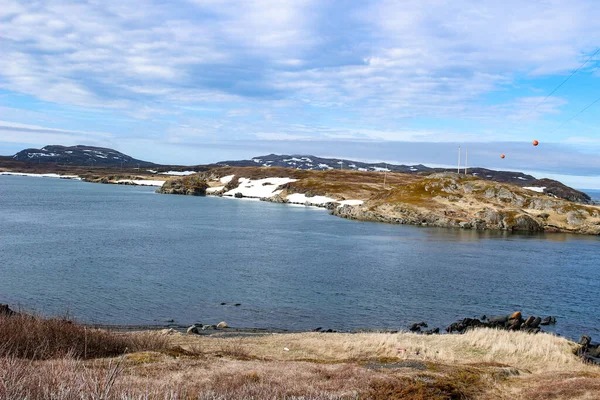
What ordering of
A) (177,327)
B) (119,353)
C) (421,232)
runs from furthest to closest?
(421,232), (177,327), (119,353)

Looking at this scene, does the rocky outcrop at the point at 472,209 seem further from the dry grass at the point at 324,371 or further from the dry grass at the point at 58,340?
the dry grass at the point at 58,340

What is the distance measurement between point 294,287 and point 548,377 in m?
30.9

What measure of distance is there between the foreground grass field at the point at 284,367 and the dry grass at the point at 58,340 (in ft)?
0.16

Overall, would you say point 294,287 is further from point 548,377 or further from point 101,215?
point 101,215

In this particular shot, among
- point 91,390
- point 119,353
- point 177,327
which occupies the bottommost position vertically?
point 177,327

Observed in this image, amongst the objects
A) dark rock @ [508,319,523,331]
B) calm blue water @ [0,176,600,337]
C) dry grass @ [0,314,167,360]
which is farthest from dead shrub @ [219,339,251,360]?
dark rock @ [508,319,523,331]

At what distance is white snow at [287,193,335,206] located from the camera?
169 meters

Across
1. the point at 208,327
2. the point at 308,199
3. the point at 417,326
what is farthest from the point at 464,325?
the point at 308,199

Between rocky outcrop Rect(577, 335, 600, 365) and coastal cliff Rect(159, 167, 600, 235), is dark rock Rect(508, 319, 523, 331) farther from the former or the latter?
coastal cliff Rect(159, 167, 600, 235)

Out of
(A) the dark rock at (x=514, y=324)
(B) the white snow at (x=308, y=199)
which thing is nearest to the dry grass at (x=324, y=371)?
(A) the dark rock at (x=514, y=324)

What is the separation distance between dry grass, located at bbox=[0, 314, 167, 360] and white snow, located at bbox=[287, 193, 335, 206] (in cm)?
14500

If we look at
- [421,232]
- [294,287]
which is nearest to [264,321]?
[294,287]

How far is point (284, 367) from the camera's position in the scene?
1816 centimetres

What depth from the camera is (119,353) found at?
67.4ft
